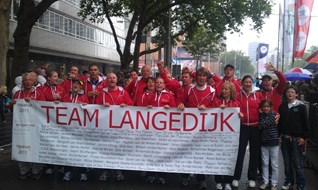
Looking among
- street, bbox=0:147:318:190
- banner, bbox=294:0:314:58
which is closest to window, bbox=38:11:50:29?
banner, bbox=294:0:314:58

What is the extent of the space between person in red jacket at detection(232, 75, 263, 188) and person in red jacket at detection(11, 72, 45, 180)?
323 cm

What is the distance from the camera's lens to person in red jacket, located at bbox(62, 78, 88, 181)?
6.60 m

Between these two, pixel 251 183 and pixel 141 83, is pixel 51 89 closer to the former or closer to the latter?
pixel 141 83

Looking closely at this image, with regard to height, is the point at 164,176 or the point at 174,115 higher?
the point at 174,115

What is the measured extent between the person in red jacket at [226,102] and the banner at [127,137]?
0.15 m

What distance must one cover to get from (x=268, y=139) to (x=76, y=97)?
3.18 metres

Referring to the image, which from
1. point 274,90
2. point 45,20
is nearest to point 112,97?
point 274,90

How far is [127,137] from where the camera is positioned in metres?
6.39

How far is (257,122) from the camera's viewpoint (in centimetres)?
631

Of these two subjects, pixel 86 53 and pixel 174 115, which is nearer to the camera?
pixel 174 115

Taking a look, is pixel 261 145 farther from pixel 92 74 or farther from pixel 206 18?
pixel 206 18

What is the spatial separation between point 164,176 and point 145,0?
16.6m

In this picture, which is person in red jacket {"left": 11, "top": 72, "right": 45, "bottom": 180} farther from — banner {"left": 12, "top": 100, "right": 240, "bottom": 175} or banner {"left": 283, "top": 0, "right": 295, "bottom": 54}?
banner {"left": 283, "top": 0, "right": 295, "bottom": 54}

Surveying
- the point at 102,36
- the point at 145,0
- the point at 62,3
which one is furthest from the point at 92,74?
the point at 102,36
